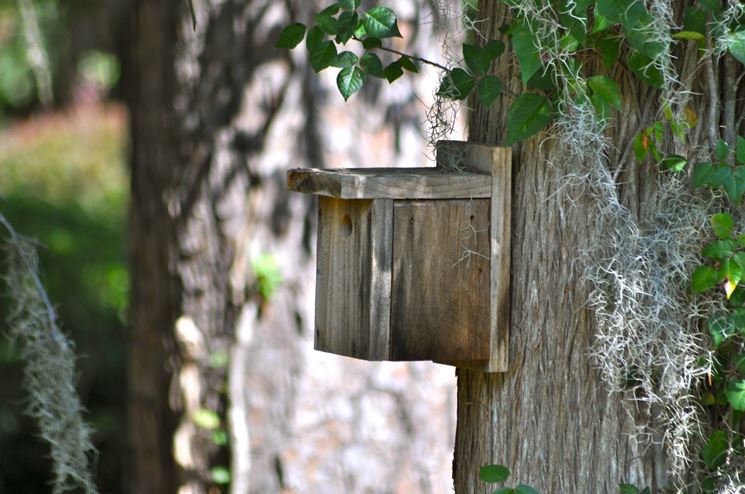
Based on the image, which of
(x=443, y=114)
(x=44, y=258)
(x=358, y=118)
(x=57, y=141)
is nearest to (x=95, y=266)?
(x=44, y=258)

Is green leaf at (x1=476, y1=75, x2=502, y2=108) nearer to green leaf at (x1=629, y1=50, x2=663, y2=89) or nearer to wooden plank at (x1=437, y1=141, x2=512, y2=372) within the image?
wooden plank at (x1=437, y1=141, x2=512, y2=372)

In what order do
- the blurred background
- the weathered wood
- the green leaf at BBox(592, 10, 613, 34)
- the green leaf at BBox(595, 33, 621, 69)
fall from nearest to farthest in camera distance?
1. the green leaf at BBox(592, 10, 613, 34)
2. the green leaf at BBox(595, 33, 621, 69)
3. the weathered wood
4. the blurred background

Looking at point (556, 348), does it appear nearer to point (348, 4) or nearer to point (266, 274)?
point (348, 4)

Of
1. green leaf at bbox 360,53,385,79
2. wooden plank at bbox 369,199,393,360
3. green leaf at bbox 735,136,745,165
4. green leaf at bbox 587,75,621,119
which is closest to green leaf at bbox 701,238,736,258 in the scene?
green leaf at bbox 735,136,745,165

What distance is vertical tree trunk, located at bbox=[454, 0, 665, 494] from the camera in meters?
1.68

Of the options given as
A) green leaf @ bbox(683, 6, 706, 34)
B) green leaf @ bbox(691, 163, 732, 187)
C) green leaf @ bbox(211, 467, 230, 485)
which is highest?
green leaf @ bbox(683, 6, 706, 34)

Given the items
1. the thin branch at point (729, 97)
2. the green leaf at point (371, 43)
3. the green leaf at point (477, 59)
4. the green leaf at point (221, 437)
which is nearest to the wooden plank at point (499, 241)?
the green leaf at point (477, 59)

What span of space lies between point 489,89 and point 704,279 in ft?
1.38

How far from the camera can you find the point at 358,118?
3660mm

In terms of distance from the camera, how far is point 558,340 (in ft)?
5.61

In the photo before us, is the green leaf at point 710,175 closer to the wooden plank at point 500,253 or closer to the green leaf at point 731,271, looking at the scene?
the green leaf at point 731,271

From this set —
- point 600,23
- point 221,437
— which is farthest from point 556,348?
point 221,437

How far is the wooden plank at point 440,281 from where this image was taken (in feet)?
5.54

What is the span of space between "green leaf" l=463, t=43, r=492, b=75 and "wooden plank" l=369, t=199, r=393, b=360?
0.25m
